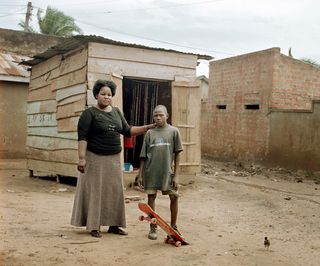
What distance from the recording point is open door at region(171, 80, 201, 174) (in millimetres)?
9023

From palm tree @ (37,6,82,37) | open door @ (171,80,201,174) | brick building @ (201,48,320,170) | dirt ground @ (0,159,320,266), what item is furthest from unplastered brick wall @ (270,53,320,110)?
palm tree @ (37,6,82,37)

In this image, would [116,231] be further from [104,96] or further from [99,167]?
[104,96]

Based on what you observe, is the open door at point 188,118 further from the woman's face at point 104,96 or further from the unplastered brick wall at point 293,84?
the unplastered brick wall at point 293,84

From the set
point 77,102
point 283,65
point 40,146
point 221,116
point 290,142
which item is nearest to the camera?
point 77,102

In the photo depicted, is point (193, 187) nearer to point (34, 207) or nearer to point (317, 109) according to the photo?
point (34, 207)

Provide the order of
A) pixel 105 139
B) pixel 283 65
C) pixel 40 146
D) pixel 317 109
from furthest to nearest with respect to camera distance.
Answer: pixel 283 65 < pixel 317 109 < pixel 40 146 < pixel 105 139

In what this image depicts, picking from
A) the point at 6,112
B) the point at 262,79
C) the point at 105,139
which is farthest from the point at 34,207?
the point at 262,79

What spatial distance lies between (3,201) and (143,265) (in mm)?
3628

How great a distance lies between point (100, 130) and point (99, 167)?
0.39m

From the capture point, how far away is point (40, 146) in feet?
34.0

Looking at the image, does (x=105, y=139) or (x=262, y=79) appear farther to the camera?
(x=262, y=79)

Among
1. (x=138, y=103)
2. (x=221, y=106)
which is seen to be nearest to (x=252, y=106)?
(x=221, y=106)

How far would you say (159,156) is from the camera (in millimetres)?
4551

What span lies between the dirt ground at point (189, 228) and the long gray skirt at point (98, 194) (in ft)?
0.59
